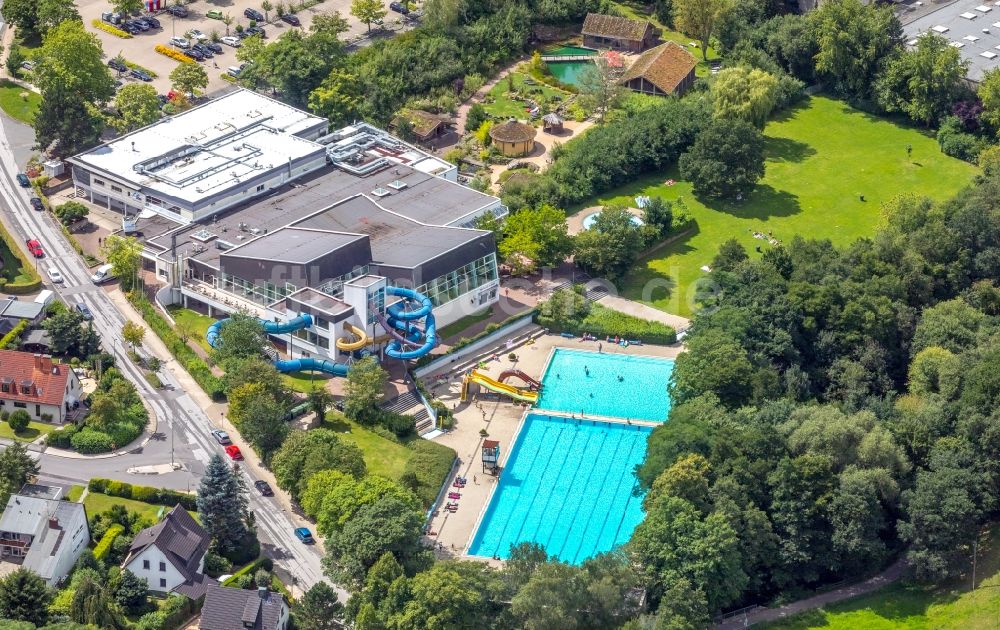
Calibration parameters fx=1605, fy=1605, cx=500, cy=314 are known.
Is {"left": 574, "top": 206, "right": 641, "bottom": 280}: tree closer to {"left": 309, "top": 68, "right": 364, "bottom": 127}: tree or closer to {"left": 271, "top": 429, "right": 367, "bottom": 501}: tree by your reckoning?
{"left": 309, "top": 68, "right": 364, "bottom": 127}: tree

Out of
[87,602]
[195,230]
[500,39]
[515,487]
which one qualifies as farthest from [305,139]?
[87,602]

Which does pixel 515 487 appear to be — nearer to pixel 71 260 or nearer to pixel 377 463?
pixel 377 463

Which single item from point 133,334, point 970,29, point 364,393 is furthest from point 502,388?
point 970,29

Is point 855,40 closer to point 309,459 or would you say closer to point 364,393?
point 364,393

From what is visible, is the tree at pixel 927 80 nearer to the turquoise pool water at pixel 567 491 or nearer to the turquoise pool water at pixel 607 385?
the turquoise pool water at pixel 607 385

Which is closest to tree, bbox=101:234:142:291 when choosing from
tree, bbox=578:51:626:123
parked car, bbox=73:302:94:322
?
parked car, bbox=73:302:94:322

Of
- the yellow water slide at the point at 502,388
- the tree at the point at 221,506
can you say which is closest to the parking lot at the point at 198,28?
the yellow water slide at the point at 502,388

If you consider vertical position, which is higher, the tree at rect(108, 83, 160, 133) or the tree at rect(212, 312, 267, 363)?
the tree at rect(108, 83, 160, 133)
